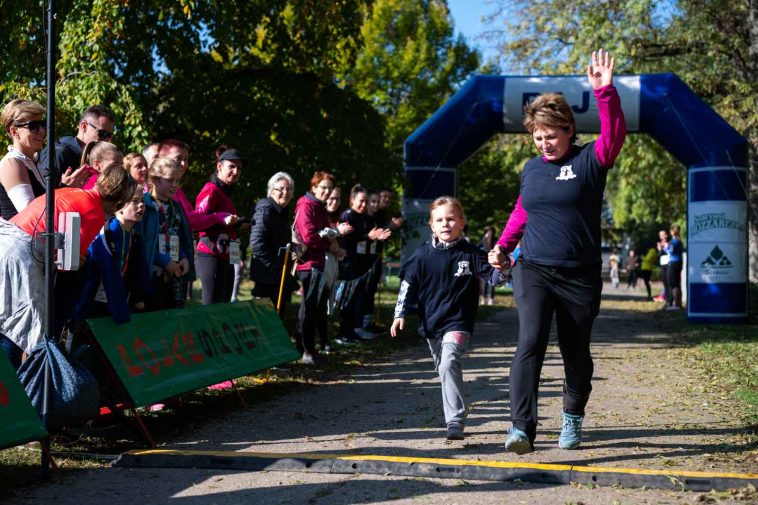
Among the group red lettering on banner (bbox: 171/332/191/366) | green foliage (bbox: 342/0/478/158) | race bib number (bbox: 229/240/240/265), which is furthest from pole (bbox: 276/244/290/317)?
green foliage (bbox: 342/0/478/158)

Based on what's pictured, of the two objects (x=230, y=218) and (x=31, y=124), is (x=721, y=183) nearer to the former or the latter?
(x=230, y=218)

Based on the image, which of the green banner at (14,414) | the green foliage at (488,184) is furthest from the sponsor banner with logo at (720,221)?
the green foliage at (488,184)

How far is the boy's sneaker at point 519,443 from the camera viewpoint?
5.57 m

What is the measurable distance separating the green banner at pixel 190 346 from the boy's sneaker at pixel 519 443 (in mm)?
2245

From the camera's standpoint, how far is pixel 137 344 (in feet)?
20.7

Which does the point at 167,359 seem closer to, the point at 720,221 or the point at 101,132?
the point at 101,132

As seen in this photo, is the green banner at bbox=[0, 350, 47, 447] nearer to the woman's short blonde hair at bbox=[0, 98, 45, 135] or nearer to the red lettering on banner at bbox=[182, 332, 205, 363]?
the woman's short blonde hair at bbox=[0, 98, 45, 135]

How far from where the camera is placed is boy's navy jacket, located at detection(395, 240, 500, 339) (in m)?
6.29

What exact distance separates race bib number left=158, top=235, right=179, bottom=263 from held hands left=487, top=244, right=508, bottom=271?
9.10 feet

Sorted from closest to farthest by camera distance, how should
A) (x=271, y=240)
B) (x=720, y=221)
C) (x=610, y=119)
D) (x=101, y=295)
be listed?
(x=610, y=119)
(x=101, y=295)
(x=271, y=240)
(x=720, y=221)

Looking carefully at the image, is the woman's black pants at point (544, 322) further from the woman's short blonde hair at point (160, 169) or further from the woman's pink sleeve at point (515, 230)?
the woman's short blonde hair at point (160, 169)

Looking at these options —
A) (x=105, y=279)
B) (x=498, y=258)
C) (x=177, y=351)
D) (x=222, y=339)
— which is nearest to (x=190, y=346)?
(x=177, y=351)

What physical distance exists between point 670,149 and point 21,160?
12.7 metres

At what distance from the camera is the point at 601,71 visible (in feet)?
18.0
